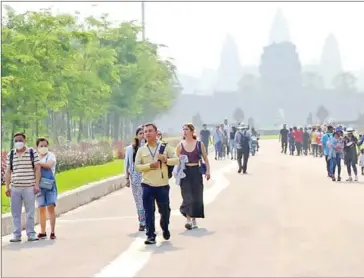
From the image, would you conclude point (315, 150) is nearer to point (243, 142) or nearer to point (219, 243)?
point (243, 142)

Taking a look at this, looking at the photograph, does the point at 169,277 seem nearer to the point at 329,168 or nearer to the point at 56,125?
the point at 329,168

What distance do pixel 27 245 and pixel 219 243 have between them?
Result: 2537 millimetres

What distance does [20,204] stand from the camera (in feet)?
42.0

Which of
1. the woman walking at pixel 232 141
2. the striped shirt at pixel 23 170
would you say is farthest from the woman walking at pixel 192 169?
the woman walking at pixel 232 141

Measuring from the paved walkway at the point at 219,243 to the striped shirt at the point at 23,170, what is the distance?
33.4 inches

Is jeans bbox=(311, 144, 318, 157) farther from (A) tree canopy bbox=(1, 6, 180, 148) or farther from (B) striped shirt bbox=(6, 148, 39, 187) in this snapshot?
(B) striped shirt bbox=(6, 148, 39, 187)

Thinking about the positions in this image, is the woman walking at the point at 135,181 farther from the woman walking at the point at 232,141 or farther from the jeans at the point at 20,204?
the woman walking at the point at 232,141

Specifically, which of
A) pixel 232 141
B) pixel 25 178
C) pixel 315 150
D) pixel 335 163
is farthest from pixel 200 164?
pixel 315 150

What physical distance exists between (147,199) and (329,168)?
15.9 meters

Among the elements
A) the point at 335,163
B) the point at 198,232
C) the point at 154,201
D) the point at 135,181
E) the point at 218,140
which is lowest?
the point at 198,232

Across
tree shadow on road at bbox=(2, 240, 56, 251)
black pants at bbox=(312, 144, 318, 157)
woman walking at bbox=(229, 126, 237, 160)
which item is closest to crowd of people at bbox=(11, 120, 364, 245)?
tree shadow on road at bbox=(2, 240, 56, 251)

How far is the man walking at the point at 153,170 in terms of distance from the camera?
480 inches

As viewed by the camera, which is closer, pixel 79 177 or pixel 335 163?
pixel 79 177

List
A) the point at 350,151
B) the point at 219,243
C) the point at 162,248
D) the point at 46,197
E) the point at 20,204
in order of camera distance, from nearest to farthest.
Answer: the point at 162,248, the point at 219,243, the point at 20,204, the point at 46,197, the point at 350,151
